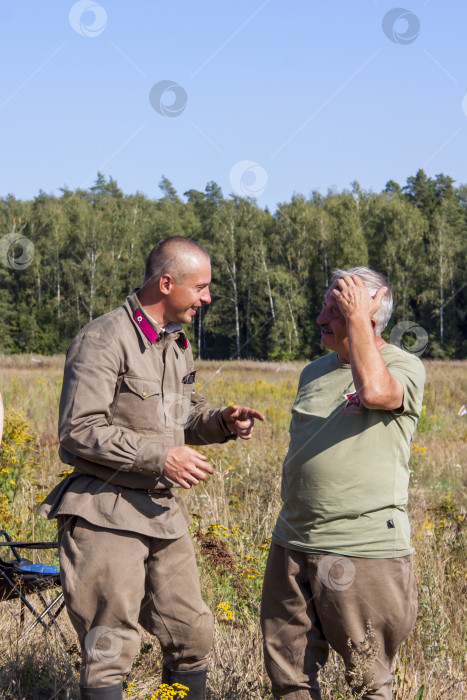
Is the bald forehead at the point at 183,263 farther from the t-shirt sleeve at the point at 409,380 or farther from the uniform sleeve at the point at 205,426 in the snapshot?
the t-shirt sleeve at the point at 409,380

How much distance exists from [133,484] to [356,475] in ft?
2.61

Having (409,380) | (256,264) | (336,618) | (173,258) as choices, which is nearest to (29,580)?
(336,618)

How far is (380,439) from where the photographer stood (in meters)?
2.52

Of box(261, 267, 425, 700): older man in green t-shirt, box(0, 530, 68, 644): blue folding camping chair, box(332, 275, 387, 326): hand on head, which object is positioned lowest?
box(0, 530, 68, 644): blue folding camping chair

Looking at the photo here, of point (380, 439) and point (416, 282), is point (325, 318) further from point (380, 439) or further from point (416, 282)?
point (416, 282)

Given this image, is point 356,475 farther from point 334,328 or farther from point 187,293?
point 187,293

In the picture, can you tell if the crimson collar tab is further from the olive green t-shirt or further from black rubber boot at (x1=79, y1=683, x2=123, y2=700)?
black rubber boot at (x1=79, y1=683, x2=123, y2=700)

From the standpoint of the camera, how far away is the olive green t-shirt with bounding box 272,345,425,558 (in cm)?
248

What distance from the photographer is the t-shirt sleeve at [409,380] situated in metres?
2.46

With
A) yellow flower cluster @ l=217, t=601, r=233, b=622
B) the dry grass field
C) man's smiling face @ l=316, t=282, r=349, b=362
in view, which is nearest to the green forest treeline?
the dry grass field

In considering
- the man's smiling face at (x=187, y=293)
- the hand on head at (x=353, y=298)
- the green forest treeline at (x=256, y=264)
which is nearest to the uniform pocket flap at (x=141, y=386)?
the man's smiling face at (x=187, y=293)

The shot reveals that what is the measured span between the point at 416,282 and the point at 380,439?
1779 inches

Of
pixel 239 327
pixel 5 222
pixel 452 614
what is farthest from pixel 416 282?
pixel 452 614

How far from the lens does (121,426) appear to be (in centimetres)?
271
